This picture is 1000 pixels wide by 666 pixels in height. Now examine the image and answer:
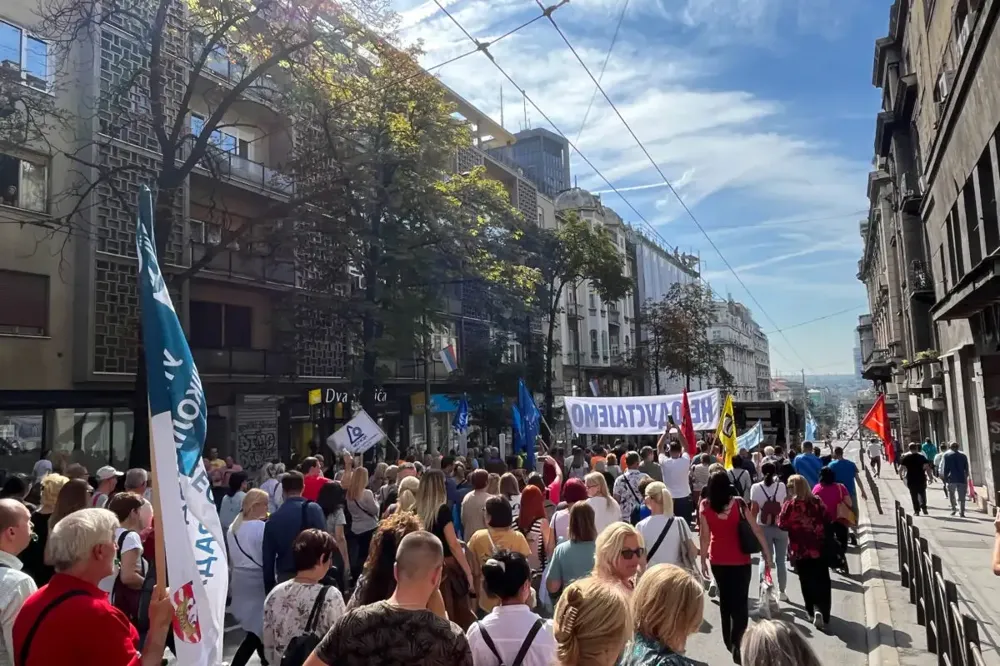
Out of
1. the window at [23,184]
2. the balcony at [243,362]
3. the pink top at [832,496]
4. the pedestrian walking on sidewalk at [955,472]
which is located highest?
the window at [23,184]

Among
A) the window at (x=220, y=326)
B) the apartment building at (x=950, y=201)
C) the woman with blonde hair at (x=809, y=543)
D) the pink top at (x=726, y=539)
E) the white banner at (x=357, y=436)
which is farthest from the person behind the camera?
the window at (x=220, y=326)

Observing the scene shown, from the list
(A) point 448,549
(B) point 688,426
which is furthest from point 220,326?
(A) point 448,549

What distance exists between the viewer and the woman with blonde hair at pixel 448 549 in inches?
209

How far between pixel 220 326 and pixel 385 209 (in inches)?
292

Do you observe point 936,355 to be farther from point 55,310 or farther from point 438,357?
point 55,310

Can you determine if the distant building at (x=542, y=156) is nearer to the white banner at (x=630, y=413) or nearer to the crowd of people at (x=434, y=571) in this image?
the white banner at (x=630, y=413)

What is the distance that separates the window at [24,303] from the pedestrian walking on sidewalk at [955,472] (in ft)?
67.4

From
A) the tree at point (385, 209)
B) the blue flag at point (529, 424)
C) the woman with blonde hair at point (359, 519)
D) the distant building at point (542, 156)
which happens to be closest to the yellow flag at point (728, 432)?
the blue flag at point (529, 424)

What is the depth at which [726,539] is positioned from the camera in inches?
259

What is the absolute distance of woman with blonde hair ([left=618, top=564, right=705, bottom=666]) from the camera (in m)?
3.18

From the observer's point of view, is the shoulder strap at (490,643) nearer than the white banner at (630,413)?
Yes

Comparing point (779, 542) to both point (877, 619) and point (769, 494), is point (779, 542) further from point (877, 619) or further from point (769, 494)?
point (877, 619)

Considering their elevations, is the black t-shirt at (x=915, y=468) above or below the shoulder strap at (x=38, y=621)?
below

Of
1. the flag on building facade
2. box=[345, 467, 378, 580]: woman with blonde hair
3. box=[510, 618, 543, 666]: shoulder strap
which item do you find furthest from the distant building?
box=[510, 618, 543, 666]: shoulder strap
